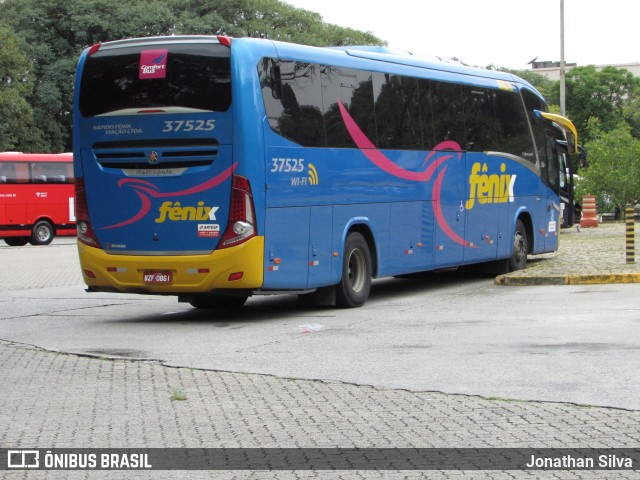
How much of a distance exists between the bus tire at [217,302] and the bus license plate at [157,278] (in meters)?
1.85

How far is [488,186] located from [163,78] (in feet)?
25.7

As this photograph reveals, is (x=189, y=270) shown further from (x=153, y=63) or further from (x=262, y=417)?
(x=262, y=417)

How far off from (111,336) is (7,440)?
5.84 meters

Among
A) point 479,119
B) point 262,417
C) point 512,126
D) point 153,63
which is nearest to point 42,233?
point 512,126

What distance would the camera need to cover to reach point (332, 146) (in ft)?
51.4

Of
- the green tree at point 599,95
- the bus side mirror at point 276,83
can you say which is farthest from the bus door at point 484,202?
the green tree at point 599,95

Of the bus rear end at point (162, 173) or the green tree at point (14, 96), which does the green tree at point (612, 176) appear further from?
the bus rear end at point (162, 173)

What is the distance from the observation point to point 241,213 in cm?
1399

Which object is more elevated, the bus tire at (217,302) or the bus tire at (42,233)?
the bus tire at (217,302)

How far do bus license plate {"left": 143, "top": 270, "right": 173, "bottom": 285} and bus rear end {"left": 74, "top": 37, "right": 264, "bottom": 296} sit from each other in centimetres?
1

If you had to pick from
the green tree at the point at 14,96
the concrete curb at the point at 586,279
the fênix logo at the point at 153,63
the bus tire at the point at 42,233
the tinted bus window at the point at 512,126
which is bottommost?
the bus tire at the point at 42,233

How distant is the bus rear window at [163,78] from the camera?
1409 centimetres

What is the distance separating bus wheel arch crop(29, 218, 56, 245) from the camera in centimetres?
4331

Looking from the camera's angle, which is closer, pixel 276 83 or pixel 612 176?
pixel 276 83
